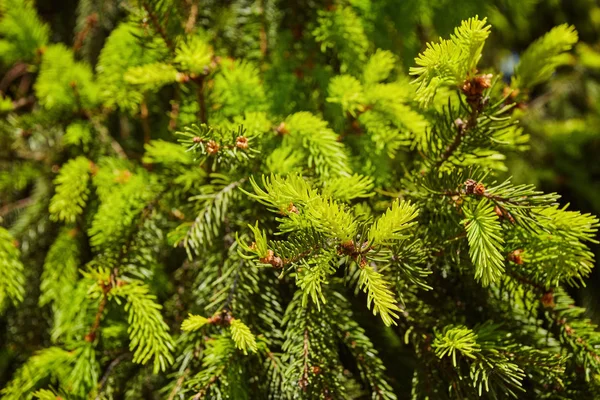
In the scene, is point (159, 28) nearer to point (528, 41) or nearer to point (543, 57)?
point (543, 57)

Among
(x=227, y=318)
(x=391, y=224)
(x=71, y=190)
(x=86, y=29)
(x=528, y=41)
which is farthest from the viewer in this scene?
(x=528, y=41)

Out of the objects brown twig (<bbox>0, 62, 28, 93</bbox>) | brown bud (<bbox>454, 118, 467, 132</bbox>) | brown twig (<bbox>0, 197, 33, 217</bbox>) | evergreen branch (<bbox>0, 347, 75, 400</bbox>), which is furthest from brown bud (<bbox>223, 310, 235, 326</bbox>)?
brown twig (<bbox>0, 62, 28, 93</bbox>)

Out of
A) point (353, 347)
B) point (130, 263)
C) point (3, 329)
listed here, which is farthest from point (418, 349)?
point (3, 329)

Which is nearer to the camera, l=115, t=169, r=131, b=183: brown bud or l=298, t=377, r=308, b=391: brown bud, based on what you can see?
l=298, t=377, r=308, b=391: brown bud

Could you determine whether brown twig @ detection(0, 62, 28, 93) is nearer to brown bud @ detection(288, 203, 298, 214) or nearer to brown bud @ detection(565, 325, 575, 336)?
brown bud @ detection(288, 203, 298, 214)

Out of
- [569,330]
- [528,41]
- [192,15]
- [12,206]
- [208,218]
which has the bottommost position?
[569,330]

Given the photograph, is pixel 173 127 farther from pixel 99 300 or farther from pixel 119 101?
pixel 99 300

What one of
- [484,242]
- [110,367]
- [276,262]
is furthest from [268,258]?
[110,367]

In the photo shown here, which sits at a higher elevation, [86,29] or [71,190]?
[86,29]

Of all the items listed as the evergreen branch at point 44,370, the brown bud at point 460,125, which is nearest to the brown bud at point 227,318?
the evergreen branch at point 44,370
